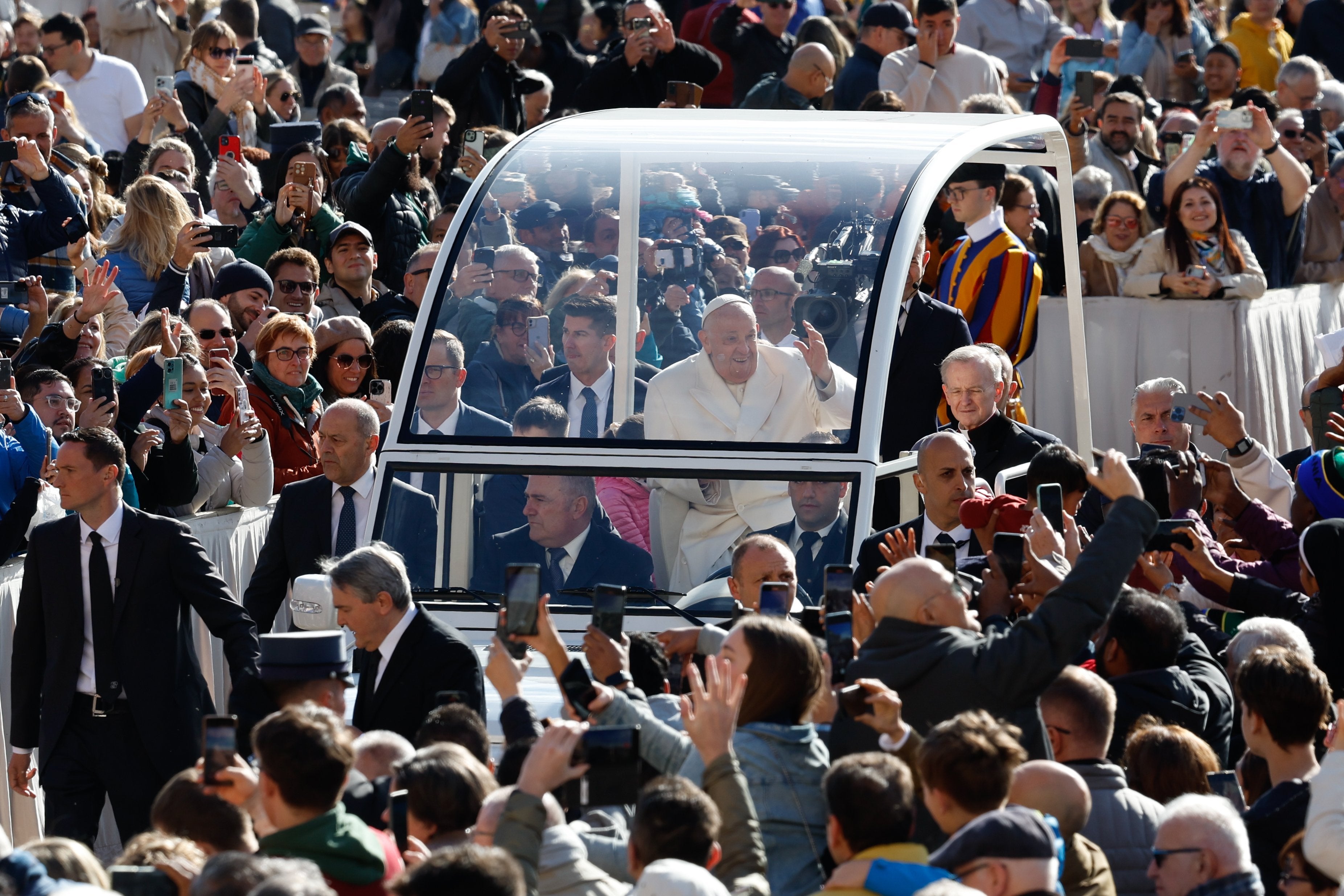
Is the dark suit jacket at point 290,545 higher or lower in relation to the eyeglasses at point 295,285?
lower

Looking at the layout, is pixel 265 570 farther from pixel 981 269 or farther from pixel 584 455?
pixel 981 269

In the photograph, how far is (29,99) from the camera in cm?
1066

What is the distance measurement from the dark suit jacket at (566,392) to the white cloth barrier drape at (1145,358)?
5496mm

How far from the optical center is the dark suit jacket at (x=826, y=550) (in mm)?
7164

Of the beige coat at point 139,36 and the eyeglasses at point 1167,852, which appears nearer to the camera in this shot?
the eyeglasses at point 1167,852

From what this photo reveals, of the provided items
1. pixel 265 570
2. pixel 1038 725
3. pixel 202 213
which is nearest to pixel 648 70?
pixel 202 213

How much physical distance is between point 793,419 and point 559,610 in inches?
40.4

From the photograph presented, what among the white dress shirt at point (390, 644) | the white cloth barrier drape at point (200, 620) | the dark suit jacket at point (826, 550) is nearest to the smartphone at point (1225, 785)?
the dark suit jacket at point (826, 550)

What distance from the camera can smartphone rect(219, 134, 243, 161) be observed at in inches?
460

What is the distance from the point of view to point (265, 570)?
7984 mm

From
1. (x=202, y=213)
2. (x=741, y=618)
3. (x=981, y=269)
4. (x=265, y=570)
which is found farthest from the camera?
(x=202, y=213)

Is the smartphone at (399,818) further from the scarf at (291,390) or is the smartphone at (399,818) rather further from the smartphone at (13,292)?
the smartphone at (13,292)

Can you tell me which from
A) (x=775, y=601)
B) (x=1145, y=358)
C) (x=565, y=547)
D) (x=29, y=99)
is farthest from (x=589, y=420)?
(x=1145, y=358)

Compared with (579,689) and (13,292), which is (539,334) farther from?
(13,292)
